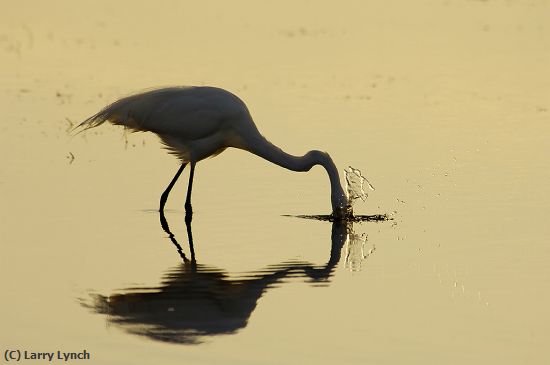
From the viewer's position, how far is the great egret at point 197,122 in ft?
54.6

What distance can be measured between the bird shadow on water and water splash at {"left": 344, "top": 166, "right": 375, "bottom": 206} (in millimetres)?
2483

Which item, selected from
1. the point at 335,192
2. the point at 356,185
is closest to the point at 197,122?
the point at 335,192

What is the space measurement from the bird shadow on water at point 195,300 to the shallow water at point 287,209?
Answer: 27 mm

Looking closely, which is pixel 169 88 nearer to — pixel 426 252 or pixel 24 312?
pixel 426 252

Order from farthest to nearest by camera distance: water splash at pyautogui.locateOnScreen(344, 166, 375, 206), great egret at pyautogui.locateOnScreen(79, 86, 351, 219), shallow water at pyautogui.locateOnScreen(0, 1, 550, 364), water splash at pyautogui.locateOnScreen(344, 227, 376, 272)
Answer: water splash at pyautogui.locateOnScreen(344, 166, 375, 206) → great egret at pyautogui.locateOnScreen(79, 86, 351, 219) → water splash at pyautogui.locateOnScreen(344, 227, 376, 272) → shallow water at pyautogui.locateOnScreen(0, 1, 550, 364)

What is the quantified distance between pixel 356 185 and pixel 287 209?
104 centimetres

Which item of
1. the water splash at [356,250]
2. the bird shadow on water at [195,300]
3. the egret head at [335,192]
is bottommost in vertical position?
the bird shadow on water at [195,300]

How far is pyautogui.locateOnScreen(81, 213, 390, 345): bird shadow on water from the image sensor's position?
11500mm

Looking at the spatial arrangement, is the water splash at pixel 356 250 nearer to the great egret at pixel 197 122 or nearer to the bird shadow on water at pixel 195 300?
the bird shadow on water at pixel 195 300

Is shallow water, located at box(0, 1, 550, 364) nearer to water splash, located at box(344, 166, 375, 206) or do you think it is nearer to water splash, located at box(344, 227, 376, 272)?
water splash, located at box(344, 227, 376, 272)

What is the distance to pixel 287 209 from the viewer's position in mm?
16359

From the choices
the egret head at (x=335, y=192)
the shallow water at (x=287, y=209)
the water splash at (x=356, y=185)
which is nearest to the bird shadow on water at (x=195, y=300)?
the shallow water at (x=287, y=209)

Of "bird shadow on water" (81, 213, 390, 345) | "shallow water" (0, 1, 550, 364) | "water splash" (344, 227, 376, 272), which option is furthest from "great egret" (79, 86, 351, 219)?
"bird shadow on water" (81, 213, 390, 345)

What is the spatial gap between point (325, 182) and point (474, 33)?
15.0 meters
